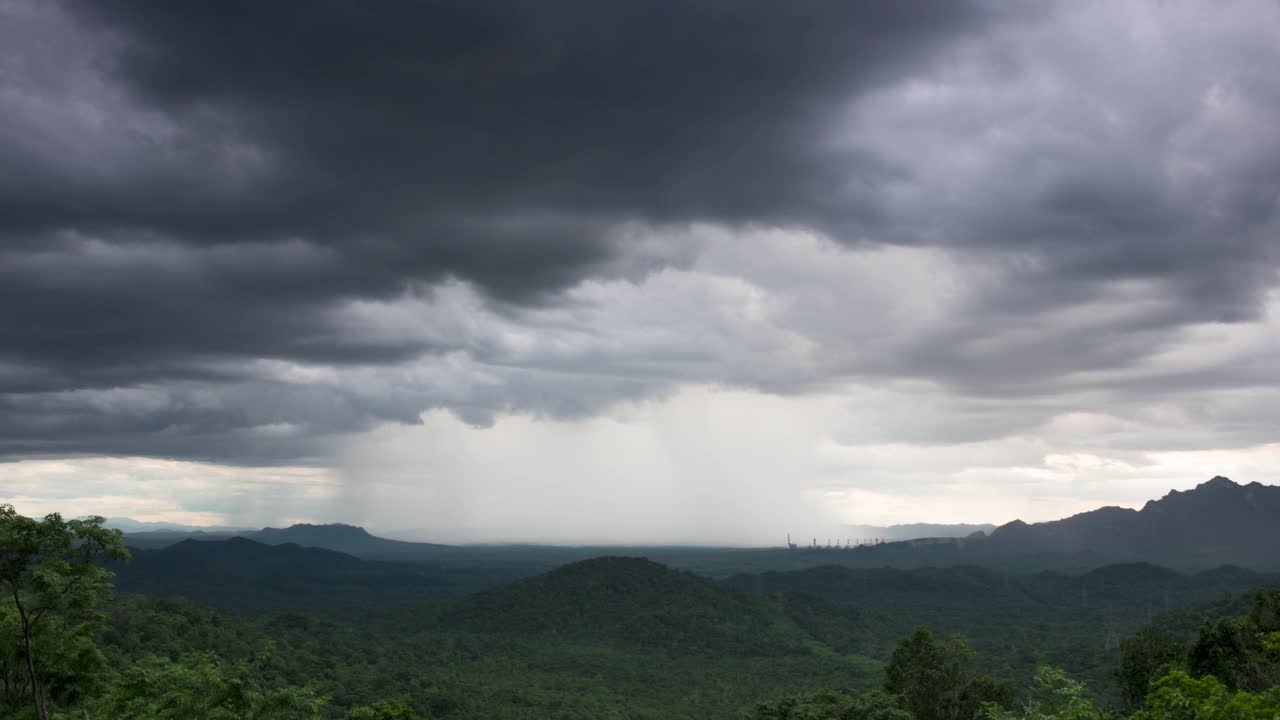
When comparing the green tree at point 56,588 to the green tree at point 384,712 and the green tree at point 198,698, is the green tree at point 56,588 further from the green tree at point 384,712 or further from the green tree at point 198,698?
the green tree at point 384,712

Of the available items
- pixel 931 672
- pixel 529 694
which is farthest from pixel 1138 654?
pixel 529 694

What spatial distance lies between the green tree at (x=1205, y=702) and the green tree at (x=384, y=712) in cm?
4699

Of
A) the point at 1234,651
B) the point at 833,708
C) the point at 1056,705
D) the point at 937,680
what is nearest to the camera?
the point at 1056,705

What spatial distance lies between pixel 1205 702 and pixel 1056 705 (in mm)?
35851

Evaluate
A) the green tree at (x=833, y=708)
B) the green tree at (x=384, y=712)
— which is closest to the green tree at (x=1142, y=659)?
the green tree at (x=833, y=708)

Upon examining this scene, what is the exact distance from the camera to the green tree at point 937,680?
80.1 meters

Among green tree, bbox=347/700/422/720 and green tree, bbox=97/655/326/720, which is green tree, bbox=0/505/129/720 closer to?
green tree, bbox=97/655/326/720

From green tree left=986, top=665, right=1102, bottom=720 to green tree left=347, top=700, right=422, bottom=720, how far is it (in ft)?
128

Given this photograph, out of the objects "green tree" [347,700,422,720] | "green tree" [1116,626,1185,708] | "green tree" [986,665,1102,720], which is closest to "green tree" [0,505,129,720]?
"green tree" [347,700,422,720]

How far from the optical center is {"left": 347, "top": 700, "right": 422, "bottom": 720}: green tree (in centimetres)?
5878

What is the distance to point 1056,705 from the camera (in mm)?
58375

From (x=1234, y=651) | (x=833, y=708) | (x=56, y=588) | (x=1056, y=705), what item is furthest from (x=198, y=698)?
(x=1234, y=651)

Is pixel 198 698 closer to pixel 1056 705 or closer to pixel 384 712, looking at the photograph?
pixel 384 712

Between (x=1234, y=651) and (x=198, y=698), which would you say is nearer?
A: (x=198, y=698)
